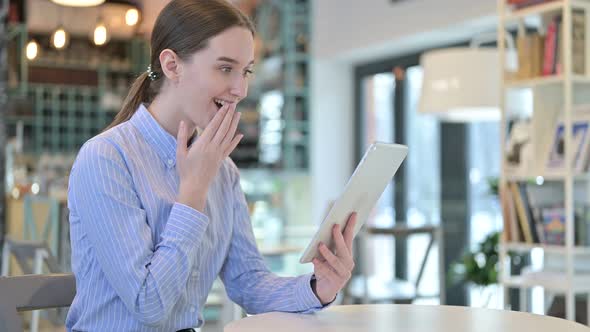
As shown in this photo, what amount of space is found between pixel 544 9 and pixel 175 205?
265cm

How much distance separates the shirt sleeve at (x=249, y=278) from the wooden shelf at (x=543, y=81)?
2186mm

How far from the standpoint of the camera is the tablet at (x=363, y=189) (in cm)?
140

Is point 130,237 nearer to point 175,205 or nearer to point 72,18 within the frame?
point 175,205

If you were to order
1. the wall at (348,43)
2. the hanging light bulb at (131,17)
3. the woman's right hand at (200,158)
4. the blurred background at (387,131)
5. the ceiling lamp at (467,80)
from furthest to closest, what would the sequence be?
the wall at (348,43) → the hanging light bulb at (131,17) → the ceiling lamp at (467,80) → the blurred background at (387,131) → the woman's right hand at (200,158)

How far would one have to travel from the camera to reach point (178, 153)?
1511 mm

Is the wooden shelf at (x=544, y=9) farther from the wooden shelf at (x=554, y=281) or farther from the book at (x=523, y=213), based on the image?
the wooden shelf at (x=554, y=281)

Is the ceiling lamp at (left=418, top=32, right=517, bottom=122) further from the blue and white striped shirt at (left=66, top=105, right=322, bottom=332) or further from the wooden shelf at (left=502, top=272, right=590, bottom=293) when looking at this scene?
the blue and white striped shirt at (left=66, top=105, right=322, bottom=332)

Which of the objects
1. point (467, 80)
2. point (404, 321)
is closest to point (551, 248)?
point (467, 80)

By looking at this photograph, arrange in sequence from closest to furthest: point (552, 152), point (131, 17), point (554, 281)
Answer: point (554, 281)
point (552, 152)
point (131, 17)

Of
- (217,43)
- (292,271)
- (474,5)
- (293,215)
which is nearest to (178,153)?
(217,43)

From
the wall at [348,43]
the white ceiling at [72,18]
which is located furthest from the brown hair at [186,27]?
the white ceiling at [72,18]

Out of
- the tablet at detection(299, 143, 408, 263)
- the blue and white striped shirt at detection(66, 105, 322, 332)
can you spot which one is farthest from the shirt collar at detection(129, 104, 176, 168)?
the tablet at detection(299, 143, 408, 263)

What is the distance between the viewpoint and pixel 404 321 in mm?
1457

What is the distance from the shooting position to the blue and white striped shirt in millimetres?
1433
